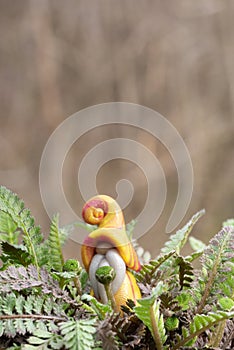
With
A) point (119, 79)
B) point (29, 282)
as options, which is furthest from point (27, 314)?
point (119, 79)

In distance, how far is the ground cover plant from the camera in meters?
0.51

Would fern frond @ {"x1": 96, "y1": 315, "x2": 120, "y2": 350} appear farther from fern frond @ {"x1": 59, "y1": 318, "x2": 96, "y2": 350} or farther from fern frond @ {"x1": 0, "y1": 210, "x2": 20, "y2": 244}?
fern frond @ {"x1": 0, "y1": 210, "x2": 20, "y2": 244}

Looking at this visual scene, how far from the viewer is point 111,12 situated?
2389mm

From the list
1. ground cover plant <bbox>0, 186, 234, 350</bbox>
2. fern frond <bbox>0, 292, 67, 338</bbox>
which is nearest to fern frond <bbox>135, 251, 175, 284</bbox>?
ground cover plant <bbox>0, 186, 234, 350</bbox>

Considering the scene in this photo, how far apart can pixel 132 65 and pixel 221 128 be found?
45 centimetres

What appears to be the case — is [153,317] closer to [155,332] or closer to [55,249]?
[155,332]

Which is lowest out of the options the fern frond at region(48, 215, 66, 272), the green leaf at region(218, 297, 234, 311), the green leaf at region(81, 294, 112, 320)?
the green leaf at region(218, 297, 234, 311)

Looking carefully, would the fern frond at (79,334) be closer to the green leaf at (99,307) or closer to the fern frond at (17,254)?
the green leaf at (99,307)

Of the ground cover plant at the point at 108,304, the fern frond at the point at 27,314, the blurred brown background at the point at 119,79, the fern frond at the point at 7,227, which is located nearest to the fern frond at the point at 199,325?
the ground cover plant at the point at 108,304

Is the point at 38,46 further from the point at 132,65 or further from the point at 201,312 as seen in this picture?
the point at 201,312

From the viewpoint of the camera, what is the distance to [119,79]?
7.98 ft

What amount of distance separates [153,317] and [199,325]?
5 centimetres

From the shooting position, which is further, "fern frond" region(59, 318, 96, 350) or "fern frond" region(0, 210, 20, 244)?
"fern frond" region(0, 210, 20, 244)

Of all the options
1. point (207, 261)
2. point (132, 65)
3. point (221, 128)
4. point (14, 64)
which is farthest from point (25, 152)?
point (207, 261)
